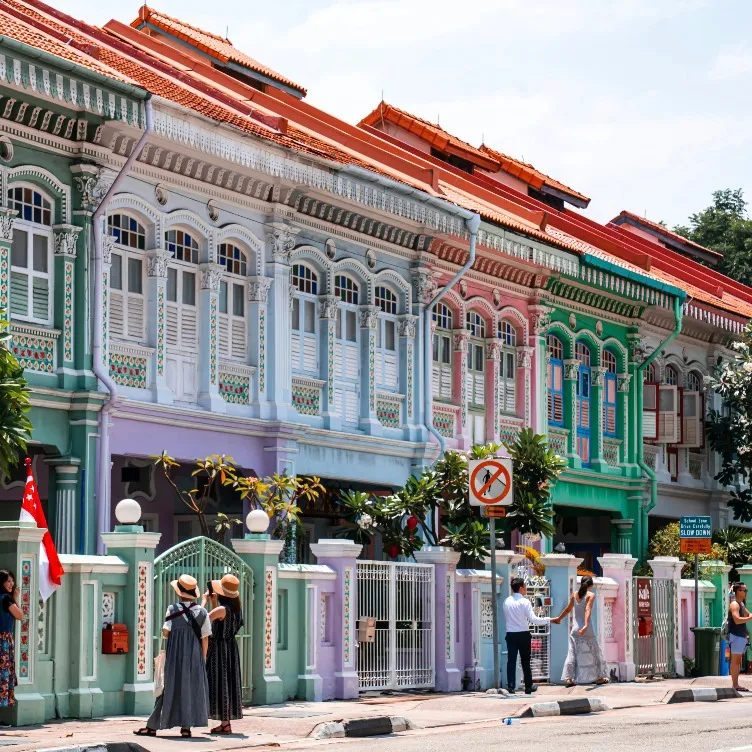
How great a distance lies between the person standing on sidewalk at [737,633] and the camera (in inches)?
870

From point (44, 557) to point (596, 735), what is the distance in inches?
198

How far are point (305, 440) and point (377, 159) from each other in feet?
19.2

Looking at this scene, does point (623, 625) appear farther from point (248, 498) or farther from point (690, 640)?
point (248, 498)

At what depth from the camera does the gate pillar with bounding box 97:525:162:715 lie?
16016mm

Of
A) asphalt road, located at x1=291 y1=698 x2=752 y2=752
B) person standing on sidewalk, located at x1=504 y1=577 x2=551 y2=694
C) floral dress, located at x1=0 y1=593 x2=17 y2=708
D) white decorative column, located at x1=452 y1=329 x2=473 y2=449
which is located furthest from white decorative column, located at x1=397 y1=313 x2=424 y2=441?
floral dress, located at x1=0 y1=593 x2=17 y2=708

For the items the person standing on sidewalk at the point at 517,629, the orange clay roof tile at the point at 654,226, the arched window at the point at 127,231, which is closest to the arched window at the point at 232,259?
the arched window at the point at 127,231

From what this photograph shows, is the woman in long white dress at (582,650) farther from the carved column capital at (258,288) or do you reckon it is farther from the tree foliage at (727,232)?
the tree foliage at (727,232)

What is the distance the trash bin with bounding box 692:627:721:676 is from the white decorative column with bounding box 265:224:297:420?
7.23m

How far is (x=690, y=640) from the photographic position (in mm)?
25984

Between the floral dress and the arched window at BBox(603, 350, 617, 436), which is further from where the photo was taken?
the arched window at BBox(603, 350, 617, 436)

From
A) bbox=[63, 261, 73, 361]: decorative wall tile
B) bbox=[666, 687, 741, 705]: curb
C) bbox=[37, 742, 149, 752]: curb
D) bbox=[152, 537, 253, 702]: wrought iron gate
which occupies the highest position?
bbox=[63, 261, 73, 361]: decorative wall tile

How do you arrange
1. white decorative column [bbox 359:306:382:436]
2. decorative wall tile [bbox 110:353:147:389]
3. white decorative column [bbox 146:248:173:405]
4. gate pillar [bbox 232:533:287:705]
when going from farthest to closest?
white decorative column [bbox 359:306:382:436], white decorative column [bbox 146:248:173:405], decorative wall tile [bbox 110:353:147:389], gate pillar [bbox 232:533:287:705]

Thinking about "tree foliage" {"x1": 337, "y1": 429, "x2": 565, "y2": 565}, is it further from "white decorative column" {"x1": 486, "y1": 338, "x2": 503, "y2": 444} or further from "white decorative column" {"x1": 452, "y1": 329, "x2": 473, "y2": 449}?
"white decorative column" {"x1": 486, "y1": 338, "x2": 503, "y2": 444}

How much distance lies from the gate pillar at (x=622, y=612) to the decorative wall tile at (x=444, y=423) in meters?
3.94
